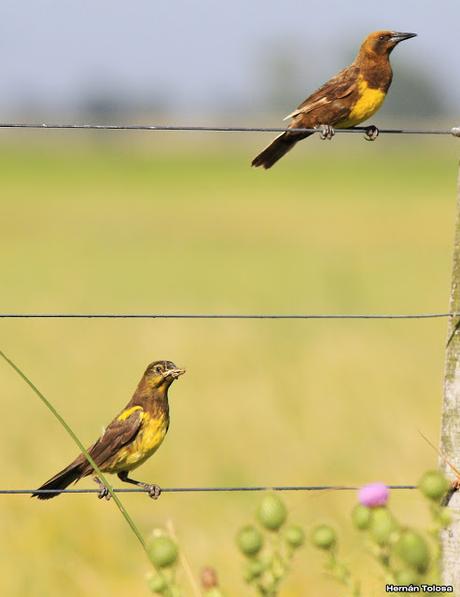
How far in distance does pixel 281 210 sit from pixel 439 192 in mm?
8985

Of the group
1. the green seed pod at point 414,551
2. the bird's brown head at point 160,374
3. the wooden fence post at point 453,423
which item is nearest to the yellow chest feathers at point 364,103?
the bird's brown head at point 160,374

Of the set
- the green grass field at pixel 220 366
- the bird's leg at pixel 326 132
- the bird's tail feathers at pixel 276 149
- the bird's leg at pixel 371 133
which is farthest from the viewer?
the green grass field at pixel 220 366

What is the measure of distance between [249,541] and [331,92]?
385cm

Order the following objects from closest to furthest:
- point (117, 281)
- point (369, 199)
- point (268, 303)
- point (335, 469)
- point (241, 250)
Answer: point (335, 469) < point (268, 303) < point (117, 281) < point (241, 250) < point (369, 199)

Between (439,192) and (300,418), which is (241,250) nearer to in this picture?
(439,192)

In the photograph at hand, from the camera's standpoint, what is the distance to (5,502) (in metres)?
7.04

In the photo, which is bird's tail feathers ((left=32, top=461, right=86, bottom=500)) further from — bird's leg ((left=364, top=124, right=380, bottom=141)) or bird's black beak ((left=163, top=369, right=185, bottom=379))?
bird's leg ((left=364, top=124, right=380, bottom=141))

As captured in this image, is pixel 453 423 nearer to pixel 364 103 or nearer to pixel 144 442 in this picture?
pixel 144 442

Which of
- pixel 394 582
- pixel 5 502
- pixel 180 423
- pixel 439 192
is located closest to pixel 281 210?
pixel 439 192

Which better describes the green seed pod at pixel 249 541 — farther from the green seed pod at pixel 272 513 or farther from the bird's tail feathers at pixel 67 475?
the bird's tail feathers at pixel 67 475

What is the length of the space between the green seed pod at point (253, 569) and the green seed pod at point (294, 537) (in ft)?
0.26

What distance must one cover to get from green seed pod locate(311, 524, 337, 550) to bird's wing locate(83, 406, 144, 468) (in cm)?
242

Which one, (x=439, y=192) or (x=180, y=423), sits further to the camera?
(x=439, y=192)

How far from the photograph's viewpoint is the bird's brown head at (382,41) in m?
6.18
